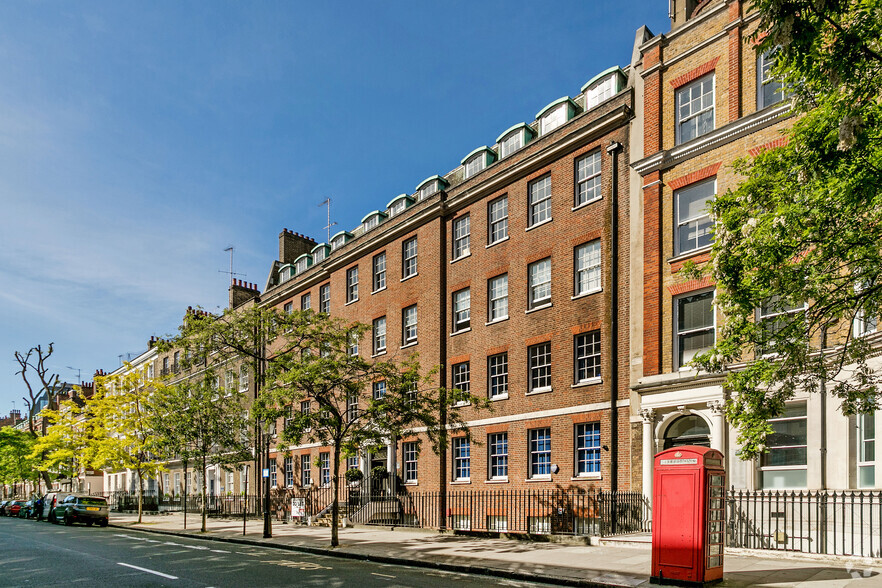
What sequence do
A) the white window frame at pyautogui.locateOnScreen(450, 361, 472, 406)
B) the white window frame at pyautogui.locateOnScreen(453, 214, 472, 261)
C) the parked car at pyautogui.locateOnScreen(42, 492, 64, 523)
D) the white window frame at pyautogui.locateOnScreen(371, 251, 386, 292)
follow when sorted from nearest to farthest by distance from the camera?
the white window frame at pyautogui.locateOnScreen(450, 361, 472, 406) < the white window frame at pyautogui.locateOnScreen(453, 214, 472, 261) < the white window frame at pyautogui.locateOnScreen(371, 251, 386, 292) < the parked car at pyautogui.locateOnScreen(42, 492, 64, 523)

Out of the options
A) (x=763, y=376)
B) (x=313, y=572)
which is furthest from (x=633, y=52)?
(x=313, y=572)

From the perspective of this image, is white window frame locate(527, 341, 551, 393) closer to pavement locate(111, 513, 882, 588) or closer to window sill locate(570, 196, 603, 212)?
window sill locate(570, 196, 603, 212)

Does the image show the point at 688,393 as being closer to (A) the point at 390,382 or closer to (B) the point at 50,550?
(A) the point at 390,382

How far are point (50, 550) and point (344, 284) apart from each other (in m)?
18.7

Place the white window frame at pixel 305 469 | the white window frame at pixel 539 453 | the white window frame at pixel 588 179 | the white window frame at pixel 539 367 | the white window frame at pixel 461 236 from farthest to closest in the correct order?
the white window frame at pixel 305 469 < the white window frame at pixel 461 236 < the white window frame at pixel 539 367 < the white window frame at pixel 539 453 < the white window frame at pixel 588 179

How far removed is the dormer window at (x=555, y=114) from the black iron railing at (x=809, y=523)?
557 inches

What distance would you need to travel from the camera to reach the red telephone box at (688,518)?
1185cm

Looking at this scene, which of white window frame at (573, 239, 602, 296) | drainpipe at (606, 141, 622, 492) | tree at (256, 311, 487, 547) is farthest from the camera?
white window frame at (573, 239, 602, 296)

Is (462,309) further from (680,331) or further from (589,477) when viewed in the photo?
(680,331)

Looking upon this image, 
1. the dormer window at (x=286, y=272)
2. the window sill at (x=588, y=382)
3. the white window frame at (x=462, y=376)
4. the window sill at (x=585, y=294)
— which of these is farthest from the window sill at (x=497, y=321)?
the dormer window at (x=286, y=272)

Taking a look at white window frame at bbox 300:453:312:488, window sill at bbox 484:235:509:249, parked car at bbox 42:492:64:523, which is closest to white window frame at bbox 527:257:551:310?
window sill at bbox 484:235:509:249

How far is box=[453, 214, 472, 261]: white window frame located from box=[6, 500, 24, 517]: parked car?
137 feet

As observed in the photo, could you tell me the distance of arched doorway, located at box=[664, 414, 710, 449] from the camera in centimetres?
1931

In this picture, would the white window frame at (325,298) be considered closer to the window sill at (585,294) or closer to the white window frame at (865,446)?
the window sill at (585,294)
